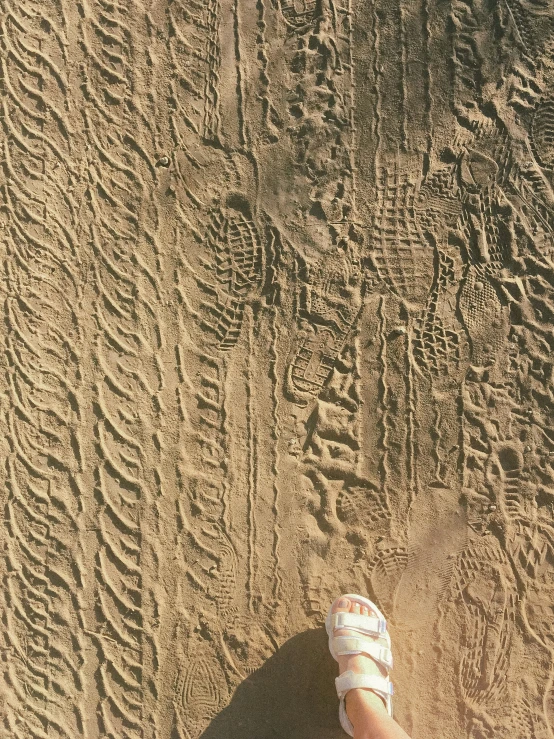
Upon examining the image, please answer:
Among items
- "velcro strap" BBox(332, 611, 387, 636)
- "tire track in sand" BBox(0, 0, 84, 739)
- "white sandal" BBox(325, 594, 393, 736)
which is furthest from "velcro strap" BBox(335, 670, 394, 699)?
"tire track in sand" BBox(0, 0, 84, 739)

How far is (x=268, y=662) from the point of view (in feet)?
6.44

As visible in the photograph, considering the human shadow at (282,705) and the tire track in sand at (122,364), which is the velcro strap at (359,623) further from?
the tire track in sand at (122,364)

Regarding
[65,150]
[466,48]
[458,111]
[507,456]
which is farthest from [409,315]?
[65,150]

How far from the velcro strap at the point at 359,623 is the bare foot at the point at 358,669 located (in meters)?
0.02

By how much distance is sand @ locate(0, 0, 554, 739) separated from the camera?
6.46ft

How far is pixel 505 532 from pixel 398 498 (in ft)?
1.27

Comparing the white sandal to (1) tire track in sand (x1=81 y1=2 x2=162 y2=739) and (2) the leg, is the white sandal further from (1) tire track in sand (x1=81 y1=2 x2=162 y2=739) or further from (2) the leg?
(1) tire track in sand (x1=81 y1=2 x2=162 y2=739)

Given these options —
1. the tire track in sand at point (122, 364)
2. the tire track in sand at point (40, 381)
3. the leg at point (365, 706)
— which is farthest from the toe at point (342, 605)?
the tire track in sand at point (40, 381)

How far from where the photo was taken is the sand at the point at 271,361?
1968 mm

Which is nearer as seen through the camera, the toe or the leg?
the leg

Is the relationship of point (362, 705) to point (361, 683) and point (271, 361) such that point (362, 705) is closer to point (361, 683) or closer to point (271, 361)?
point (361, 683)

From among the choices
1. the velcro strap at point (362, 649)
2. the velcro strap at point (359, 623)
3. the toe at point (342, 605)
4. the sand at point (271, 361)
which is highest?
the sand at point (271, 361)

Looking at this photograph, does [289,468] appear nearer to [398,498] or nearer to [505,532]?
[398,498]

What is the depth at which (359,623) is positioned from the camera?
188 cm
